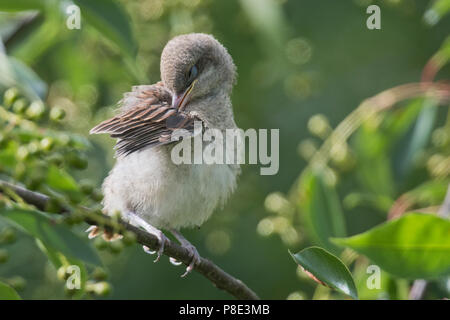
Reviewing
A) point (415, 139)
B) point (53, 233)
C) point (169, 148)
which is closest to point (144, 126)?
point (169, 148)

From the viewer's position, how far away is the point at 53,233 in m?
1.66

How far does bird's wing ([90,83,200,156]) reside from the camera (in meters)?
2.43

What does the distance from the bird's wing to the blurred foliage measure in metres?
0.23

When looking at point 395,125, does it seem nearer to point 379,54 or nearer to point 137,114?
point 137,114

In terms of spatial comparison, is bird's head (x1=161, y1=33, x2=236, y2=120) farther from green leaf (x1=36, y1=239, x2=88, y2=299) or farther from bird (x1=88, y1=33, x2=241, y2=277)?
green leaf (x1=36, y1=239, x2=88, y2=299)

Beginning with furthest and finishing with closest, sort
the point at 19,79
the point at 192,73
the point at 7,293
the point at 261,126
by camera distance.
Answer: the point at 261,126, the point at 192,73, the point at 19,79, the point at 7,293

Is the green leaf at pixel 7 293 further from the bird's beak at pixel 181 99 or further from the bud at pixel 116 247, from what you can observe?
the bird's beak at pixel 181 99

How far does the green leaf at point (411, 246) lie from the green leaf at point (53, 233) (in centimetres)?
76

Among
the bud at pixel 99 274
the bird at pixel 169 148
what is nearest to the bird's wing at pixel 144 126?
the bird at pixel 169 148

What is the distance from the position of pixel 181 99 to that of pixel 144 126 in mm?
254

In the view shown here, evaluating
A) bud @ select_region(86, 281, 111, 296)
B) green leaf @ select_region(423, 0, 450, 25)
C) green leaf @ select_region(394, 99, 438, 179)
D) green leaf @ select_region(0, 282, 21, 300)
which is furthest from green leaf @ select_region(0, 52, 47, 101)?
green leaf @ select_region(394, 99, 438, 179)

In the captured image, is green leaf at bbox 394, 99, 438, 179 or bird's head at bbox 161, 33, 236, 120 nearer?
bird's head at bbox 161, 33, 236, 120

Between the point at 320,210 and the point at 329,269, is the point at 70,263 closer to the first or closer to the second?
the point at 329,269

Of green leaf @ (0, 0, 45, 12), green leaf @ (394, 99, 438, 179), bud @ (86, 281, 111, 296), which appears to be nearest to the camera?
bud @ (86, 281, 111, 296)
